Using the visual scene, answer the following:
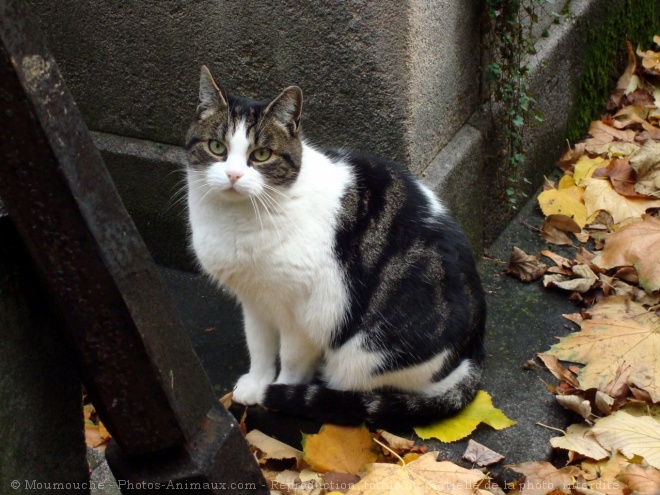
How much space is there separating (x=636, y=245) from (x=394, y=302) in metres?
1.01

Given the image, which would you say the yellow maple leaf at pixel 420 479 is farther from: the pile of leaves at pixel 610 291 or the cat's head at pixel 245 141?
the cat's head at pixel 245 141

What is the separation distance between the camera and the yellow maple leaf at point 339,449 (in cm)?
226

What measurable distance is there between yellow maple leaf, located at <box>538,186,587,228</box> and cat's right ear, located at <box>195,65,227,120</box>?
1.58 meters

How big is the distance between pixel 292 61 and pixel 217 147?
0.52m

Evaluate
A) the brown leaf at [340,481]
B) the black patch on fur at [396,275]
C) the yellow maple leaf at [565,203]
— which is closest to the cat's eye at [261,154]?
the black patch on fur at [396,275]

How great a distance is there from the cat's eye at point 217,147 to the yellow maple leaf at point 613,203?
5.40 ft

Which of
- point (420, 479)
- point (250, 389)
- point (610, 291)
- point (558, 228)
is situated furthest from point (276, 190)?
point (558, 228)

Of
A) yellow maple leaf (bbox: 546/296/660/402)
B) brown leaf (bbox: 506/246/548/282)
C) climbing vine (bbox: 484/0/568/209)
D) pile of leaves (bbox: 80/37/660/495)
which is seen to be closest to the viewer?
pile of leaves (bbox: 80/37/660/495)

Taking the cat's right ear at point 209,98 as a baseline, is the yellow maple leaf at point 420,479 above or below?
below

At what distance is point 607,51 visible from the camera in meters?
3.87

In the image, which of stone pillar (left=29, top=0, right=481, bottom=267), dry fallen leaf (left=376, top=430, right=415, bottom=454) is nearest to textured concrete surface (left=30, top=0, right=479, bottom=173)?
stone pillar (left=29, top=0, right=481, bottom=267)

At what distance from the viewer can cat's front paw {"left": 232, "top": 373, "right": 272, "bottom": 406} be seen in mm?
2504

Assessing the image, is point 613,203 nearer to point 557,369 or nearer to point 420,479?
point 557,369

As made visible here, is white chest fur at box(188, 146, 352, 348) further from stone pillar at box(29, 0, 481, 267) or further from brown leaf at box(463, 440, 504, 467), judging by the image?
brown leaf at box(463, 440, 504, 467)
